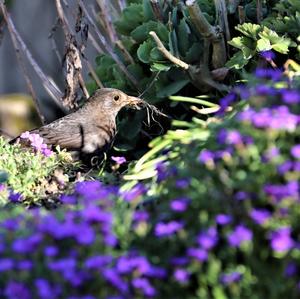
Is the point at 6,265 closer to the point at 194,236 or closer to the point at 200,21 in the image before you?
the point at 194,236

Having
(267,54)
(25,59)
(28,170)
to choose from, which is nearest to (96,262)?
(28,170)

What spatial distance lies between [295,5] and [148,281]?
2.55 m

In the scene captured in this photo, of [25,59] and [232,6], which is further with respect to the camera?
[25,59]

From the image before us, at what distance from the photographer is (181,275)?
2.44 m

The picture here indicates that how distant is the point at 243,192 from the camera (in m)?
2.60

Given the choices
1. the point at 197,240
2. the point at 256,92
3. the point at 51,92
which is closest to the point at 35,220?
the point at 197,240

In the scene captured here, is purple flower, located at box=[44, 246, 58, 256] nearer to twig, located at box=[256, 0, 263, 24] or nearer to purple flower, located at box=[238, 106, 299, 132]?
purple flower, located at box=[238, 106, 299, 132]

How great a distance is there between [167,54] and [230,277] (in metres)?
2.53

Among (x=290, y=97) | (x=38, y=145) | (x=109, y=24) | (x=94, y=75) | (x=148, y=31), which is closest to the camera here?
(x=290, y=97)

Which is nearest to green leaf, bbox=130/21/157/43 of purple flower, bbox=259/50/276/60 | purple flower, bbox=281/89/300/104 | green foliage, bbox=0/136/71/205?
purple flower, bbox=259/50/276/60

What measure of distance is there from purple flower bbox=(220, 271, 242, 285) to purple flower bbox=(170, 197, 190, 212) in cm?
25

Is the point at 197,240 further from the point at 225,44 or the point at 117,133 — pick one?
the point at 117,133

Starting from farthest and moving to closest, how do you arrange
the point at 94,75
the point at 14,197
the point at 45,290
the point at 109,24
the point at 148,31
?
the point at 109,24
the point at 94,75
the point at 148,31
the point at 14,197
the point at 45,290

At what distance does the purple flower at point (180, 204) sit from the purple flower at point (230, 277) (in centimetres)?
25
